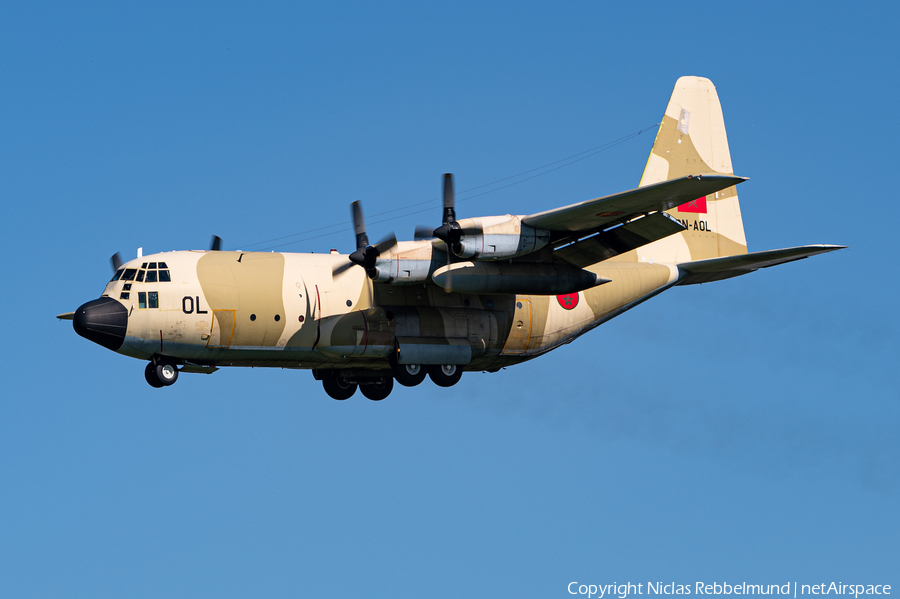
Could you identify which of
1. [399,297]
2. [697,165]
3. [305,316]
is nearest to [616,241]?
[399,297]

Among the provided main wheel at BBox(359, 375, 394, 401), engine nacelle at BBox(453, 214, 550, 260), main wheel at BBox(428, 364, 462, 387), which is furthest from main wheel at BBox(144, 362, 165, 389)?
engine nacelle at BBox(453, 214, 550, 260)

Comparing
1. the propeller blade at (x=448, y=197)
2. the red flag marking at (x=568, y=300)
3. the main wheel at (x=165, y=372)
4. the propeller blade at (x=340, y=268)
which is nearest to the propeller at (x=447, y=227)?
the propeller blade at (x=448, y=197)

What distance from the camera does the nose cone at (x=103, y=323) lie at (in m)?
21.9

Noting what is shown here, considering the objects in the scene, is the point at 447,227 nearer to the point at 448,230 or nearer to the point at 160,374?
the point at 448,230

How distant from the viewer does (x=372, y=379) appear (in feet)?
85.1

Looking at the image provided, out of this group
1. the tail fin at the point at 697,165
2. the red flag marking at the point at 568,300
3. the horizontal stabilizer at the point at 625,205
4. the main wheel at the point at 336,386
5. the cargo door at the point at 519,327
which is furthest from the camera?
the tail fin at the point at 697,165

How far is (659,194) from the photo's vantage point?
70.8 ft

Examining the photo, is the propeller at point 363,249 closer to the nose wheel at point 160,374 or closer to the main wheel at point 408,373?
the main wheel at point 408,373

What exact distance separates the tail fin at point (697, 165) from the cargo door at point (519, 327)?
4.20 metres

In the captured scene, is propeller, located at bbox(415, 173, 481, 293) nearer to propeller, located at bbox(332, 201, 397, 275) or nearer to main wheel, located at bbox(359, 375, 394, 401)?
propeller, located at bbox(332, 201, 397, 275)

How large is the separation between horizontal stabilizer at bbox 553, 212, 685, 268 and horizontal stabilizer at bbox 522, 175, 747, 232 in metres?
0.48

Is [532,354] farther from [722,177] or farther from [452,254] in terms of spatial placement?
[722,177]

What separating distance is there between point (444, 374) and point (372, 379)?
2200mm

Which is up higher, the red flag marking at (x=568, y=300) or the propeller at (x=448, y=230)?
the propeller at (x=448, y=230)
